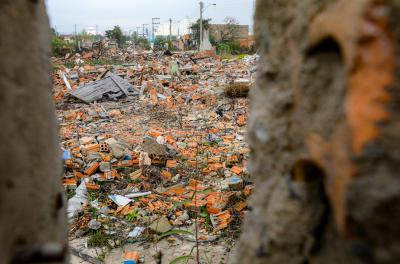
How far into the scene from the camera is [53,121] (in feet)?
3.54

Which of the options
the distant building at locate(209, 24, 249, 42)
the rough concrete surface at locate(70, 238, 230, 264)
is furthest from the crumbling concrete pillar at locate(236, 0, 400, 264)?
the distant building at locate(209, 24, 249, 42)

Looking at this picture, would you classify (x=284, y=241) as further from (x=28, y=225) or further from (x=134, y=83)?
(x=134, y=83)

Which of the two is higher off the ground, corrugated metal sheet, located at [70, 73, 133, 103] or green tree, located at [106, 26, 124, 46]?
green tree, located at [106, 26, 124, 46]

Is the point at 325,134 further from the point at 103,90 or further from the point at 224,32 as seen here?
the point at 224,32

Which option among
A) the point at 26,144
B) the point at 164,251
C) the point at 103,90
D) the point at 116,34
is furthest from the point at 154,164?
the point at 116,34

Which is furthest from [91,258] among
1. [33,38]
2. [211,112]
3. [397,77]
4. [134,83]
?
[134,83]

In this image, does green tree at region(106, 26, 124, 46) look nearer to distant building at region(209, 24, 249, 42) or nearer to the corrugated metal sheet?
distant building at region(209, 24, 249, 42)

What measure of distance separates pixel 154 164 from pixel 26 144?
528 centimetres

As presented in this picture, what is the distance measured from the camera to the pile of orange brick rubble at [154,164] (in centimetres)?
440

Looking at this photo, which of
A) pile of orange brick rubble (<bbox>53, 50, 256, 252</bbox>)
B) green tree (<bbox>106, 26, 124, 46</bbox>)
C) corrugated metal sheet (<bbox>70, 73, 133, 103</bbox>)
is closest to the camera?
pile of orange brick rubble (<bbox>53, 50, 256, 252</bbox>)

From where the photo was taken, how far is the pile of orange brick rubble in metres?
4.40

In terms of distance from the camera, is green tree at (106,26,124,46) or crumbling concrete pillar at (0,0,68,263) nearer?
crumbling concrete pillar at (0,0,68,263)

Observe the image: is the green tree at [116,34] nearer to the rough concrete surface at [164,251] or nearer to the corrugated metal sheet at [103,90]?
the corrugated metal sheet at [103,90]

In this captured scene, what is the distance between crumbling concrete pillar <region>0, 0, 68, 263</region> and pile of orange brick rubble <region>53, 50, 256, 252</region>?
5.72 feet
